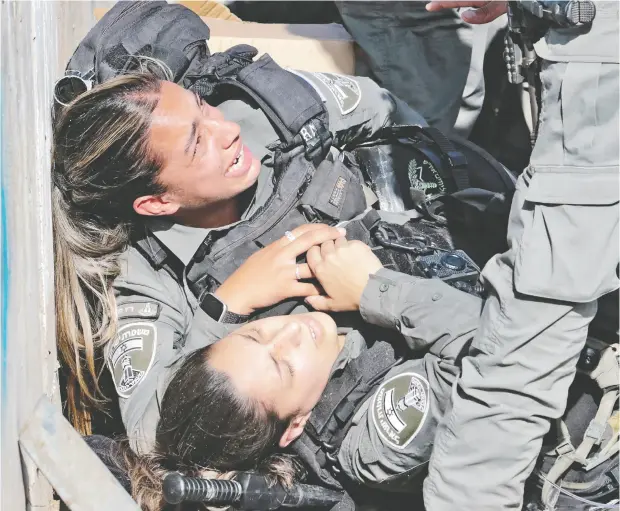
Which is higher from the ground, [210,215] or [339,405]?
[210,215]

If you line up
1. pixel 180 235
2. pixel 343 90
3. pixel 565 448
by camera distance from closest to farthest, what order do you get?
pixel 565 448 < pixel 180 235 < pixel 343 90

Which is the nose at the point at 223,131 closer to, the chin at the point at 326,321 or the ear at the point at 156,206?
the ear at the point at 156,206

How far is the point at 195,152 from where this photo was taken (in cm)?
218

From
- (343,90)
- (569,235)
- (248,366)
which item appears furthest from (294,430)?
(343,90)

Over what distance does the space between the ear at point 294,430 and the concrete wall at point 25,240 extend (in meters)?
0.57

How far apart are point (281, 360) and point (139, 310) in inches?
19.5

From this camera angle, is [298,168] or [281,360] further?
[298,168]

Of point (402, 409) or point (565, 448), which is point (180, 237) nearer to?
point (402, 409)

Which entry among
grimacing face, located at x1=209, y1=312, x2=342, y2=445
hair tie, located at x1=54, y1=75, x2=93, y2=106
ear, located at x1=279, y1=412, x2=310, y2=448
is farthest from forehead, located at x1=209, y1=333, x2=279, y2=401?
hair tie, located at x1=54, y1=75, x2=93, y2=106

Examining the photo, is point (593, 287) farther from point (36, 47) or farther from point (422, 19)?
point (422, 19)

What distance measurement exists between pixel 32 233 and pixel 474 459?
108 centimetres

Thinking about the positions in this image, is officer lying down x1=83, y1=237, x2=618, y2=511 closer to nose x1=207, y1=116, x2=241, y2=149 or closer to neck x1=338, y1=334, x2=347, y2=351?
neck x1=338, y1=334, x2=347, y2=351

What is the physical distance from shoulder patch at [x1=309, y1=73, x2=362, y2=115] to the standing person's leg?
0.95 metres

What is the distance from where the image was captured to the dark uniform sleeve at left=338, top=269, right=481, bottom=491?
191cm
